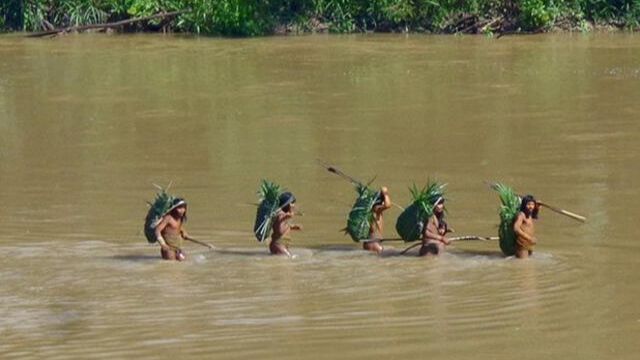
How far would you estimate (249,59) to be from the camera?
2602cm

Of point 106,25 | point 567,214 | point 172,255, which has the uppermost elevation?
point 106,25

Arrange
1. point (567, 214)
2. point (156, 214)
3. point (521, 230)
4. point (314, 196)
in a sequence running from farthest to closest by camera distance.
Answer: point (314, 196), point (567, 214), point (156, 214), point (521, 230)

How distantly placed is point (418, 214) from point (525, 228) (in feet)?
2.67

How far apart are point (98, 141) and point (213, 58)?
954 centimetres

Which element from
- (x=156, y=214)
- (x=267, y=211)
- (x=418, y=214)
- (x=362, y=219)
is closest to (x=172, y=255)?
(x=156, y=214)

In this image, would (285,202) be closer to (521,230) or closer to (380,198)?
(380,198)

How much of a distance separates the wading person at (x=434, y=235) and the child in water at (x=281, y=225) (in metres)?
1.00

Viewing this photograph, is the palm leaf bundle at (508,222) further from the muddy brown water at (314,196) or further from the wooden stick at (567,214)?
the wooden stick at (567,214)

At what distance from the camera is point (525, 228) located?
1095cm

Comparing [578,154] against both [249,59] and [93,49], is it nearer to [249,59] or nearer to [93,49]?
[249,59]

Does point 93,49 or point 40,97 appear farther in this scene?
point 93,49

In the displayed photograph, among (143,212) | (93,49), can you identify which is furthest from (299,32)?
(143,212)

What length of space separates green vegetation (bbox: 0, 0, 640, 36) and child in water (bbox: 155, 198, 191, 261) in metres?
20.3

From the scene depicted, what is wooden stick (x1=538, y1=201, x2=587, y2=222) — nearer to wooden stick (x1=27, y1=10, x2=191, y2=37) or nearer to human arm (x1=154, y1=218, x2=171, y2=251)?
human arm (x1=154, y1=218, x2=171, y2=251)
